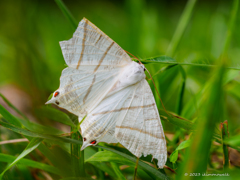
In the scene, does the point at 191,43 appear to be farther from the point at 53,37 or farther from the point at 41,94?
the point at 41,94

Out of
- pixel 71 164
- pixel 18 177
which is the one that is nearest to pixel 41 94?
pixel 71 164

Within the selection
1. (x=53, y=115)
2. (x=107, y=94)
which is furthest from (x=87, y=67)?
(x=53, y=115)

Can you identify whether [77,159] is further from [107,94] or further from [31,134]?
[107,94]

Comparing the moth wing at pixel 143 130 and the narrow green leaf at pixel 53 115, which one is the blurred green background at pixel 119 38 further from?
the moth wing at pixel 143 130

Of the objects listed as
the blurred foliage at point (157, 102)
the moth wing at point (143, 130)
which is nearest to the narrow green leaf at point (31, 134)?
the blurred foliage at point (157, 102)

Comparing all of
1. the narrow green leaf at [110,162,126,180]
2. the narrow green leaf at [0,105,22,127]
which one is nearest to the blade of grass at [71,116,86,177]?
the narrow green leaf at [110,162,126,180]

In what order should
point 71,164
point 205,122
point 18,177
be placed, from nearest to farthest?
point 205,122 < point 71,164 < point 18,177
